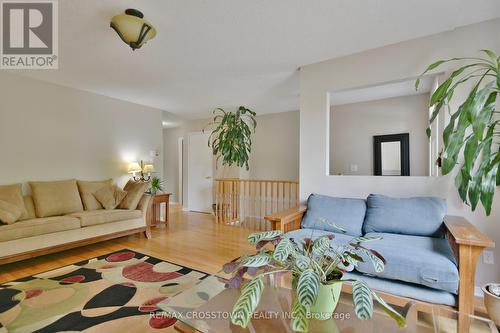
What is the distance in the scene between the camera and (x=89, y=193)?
358cm

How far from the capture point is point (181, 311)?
113 cm

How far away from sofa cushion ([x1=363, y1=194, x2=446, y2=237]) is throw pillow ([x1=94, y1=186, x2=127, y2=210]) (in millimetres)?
3526

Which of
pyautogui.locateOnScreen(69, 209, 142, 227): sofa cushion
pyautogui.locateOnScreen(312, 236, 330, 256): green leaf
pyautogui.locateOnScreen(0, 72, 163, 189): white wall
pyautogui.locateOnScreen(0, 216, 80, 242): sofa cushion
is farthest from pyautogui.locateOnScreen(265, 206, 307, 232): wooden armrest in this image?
pyautogui.locateOnScreen(0, 72, 163, 189): white wall

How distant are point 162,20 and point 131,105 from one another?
2.97 meters

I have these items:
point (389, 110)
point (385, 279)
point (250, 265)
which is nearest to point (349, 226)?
point (385, 279)

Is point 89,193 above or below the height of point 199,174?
below

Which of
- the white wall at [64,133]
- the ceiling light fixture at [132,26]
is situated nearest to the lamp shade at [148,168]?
the white wall at [64,133]

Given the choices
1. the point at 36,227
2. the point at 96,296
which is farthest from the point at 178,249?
the point at 36,227

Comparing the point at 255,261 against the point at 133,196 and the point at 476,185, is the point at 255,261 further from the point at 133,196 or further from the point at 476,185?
the point at 133,196

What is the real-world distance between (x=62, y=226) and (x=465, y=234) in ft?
13.0

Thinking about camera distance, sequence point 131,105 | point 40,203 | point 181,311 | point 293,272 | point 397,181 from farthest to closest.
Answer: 1. point 131,105
2. point 40,203
3. point 397,181
4. point 181,311
5. point 293,272

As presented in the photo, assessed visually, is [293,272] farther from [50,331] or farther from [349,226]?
[50,331]

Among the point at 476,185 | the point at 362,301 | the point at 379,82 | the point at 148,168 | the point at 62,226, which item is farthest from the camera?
the point at 148,168

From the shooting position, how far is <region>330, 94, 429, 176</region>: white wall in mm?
3914
